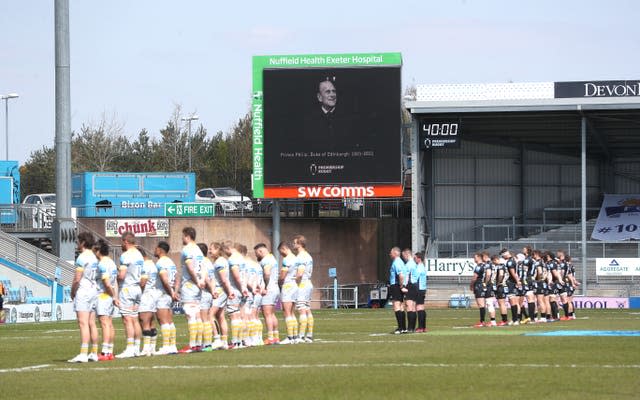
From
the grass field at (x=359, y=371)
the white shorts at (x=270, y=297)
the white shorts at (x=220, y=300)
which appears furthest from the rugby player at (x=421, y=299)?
the white shorts at (x=220, y=300)

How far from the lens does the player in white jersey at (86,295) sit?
19.4 metres

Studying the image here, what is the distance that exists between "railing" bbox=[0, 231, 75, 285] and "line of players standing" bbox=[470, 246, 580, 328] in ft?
67.1

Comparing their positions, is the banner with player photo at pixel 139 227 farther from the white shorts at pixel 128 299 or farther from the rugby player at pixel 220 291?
the white shorts at pixel 128 299

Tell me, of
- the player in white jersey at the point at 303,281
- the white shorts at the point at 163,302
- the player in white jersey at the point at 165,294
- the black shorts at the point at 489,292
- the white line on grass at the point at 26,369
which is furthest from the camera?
the black shorts at the point at 489,292

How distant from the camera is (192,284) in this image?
20922mm

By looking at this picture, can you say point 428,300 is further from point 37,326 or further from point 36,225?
point 37,326

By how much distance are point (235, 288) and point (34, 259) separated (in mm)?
27608

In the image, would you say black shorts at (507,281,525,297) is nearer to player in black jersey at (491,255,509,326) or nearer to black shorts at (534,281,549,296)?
player in black jersey at (491,255,509,326)

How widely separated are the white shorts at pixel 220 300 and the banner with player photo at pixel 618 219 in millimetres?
38278

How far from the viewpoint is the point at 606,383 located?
1499cm

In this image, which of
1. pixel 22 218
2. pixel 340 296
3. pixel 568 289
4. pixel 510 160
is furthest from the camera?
pixel 510 160

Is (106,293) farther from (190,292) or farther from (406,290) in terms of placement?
(406,290)

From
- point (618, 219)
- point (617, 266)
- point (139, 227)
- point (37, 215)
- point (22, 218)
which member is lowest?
point (617, 266)

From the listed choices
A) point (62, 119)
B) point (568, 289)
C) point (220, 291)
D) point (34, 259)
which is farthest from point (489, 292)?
point (34, 259)
